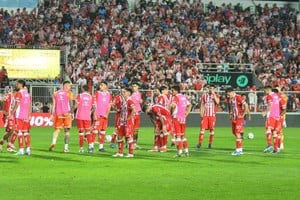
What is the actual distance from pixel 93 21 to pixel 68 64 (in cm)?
550

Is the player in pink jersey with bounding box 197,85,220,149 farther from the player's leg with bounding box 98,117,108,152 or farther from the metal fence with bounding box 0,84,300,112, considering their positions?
the metal fence with bounding box 0,84,300,112

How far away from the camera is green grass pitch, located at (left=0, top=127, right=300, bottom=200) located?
54.8 feet

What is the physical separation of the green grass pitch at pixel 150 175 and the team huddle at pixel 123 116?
0.57 m

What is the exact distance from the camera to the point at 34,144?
31.0 meters

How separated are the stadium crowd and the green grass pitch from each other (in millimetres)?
20657

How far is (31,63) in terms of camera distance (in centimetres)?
4644

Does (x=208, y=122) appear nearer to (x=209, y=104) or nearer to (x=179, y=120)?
(x=209, y=104)

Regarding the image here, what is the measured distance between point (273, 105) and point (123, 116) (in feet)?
20.2

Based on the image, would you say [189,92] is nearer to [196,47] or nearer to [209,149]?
[196,47]

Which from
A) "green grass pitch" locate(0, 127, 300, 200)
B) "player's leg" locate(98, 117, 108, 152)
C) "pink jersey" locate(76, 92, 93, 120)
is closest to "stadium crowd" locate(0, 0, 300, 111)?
"player's leg" locate(98, 117, 108, 152)

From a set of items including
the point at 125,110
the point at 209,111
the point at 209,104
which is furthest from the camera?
the point at 209,104

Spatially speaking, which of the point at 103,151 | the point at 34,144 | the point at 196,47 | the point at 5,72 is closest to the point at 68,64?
the point at 5,72

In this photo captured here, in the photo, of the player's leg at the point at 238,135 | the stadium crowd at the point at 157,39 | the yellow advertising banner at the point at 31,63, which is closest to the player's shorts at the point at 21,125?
the player's leg at the point at 238,135

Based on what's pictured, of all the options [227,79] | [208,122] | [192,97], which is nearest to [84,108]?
[208,122]
